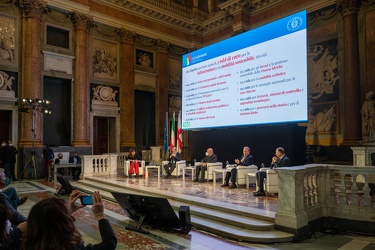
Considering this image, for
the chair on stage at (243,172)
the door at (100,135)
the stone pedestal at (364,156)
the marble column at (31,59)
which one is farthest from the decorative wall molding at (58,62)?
the stone pedestal at (364,156)

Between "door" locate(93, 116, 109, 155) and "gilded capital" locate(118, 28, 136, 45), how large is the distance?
3.79 m

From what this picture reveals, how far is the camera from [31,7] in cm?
1108

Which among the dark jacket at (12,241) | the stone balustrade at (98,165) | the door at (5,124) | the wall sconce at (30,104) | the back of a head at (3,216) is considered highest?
the wall sconce at (30,104)

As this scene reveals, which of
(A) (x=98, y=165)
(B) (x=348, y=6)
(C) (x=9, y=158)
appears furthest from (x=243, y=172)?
(C) (x=9, y=158)

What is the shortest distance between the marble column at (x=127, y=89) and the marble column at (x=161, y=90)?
1.49 metres

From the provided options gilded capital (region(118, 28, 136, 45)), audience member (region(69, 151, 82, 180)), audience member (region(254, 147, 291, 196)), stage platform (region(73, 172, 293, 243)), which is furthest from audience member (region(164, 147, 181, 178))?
gilded capital (region(118, 28, 136, 45))

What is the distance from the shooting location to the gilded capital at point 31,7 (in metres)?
11.0

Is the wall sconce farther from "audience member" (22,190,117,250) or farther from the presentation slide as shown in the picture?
"audience member" (22,190,117,250)

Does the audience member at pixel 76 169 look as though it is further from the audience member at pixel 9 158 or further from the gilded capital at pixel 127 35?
the gilded capital at pixel 127 35

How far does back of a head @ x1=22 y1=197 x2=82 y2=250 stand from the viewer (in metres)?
1.39

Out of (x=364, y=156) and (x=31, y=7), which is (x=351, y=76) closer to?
(x=364, y=156)

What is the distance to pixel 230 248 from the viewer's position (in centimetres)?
376

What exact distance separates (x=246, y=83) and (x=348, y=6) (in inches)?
214

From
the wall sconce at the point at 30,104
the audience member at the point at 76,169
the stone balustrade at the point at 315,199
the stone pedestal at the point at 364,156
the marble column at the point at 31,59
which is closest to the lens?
the stone balustrade at the point at 315,199
